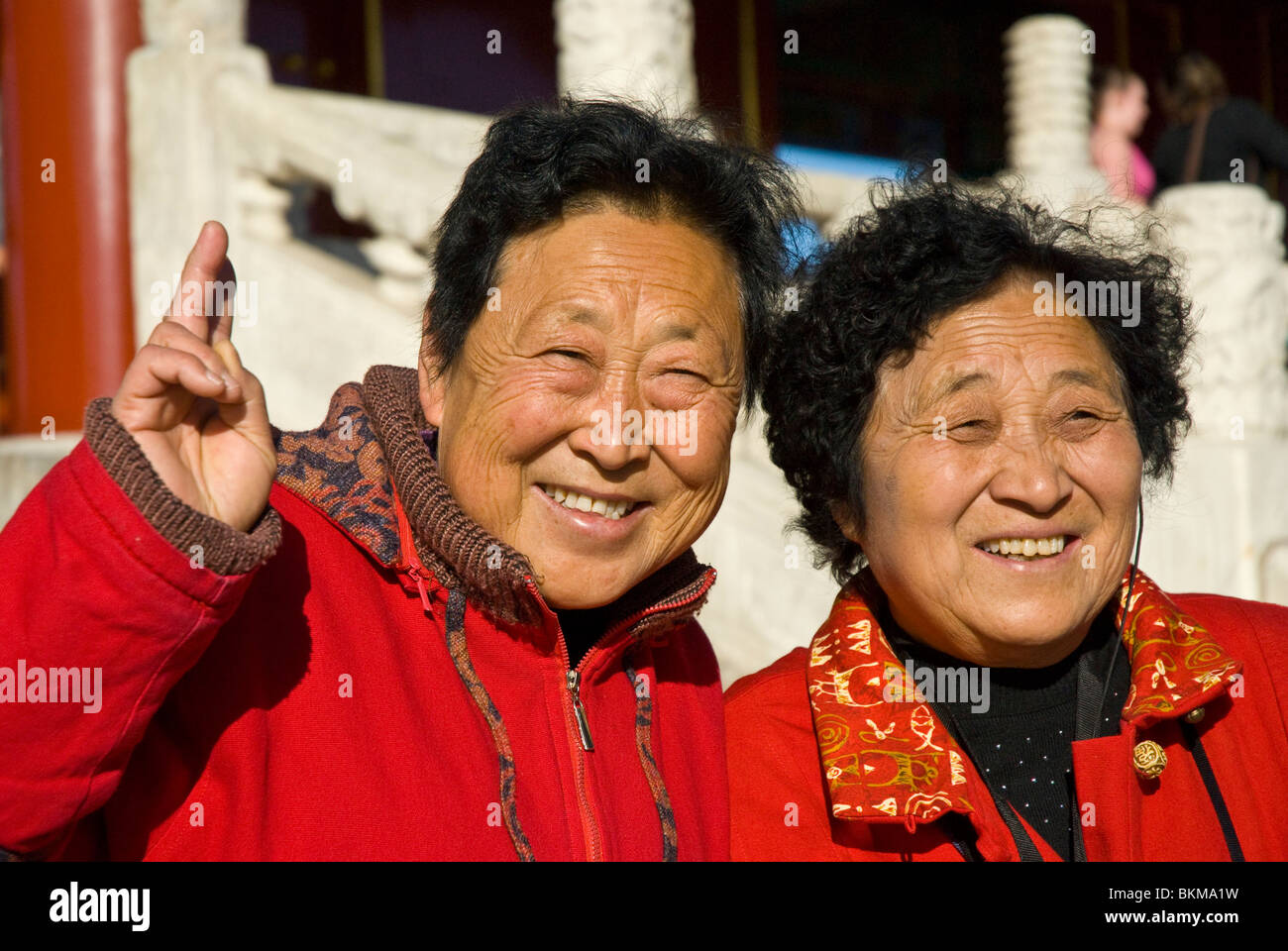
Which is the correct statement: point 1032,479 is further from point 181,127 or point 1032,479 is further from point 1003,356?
point 181,127

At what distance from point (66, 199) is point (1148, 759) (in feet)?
16.5

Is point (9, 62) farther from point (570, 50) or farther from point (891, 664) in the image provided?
point (891, 664)

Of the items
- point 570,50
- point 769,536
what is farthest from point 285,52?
point 769,536

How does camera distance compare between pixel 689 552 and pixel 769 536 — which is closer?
pixel 689 552

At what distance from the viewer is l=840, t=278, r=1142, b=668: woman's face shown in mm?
2201

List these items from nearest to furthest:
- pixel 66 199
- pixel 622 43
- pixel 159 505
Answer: pixel 159 505 < pixel 622 43 < pixel 66 199

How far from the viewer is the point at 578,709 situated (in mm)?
2049

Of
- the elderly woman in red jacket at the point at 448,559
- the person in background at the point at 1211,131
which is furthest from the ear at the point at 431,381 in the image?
the person in background at the point at 1211,131

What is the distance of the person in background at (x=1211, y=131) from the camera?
648cm

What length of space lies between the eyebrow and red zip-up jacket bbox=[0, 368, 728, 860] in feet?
1.73

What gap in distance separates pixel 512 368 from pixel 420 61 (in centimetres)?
644

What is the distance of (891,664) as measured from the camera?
7.59 ft

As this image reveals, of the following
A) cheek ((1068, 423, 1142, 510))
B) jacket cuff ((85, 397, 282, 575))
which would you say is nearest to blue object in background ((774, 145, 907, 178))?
cheek ((1068, 423, 1142, 510))

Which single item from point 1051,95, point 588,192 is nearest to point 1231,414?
point 1051,95
